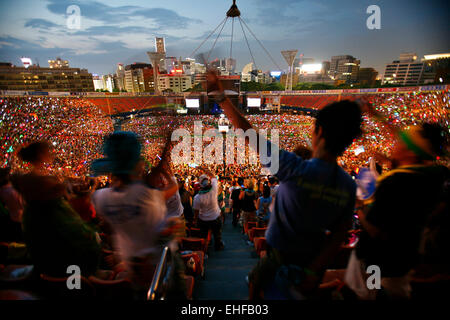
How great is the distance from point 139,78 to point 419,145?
104938mm

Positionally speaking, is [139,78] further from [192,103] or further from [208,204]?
[208,204]

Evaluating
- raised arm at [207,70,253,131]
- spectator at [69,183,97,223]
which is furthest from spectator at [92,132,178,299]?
spectator at [69,183,97,223]

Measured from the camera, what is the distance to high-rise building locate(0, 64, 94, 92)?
52594 mm

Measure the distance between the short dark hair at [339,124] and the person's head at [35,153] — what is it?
8.91ft

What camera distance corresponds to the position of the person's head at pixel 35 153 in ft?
6.49

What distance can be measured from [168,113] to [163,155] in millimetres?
1111

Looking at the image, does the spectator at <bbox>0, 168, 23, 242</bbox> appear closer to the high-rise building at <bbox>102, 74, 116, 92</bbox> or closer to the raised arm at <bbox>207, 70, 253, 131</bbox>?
the raised arm at <bbox>207, 70, 253, 131</bbox>

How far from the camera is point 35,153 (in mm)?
2004

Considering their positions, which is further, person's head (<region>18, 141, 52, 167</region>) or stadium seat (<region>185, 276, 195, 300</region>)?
stadium seat (<region>185, 276, 195, 300</region>)

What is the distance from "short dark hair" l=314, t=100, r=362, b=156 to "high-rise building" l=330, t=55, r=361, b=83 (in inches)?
5348

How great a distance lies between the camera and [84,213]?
3021 millimetres

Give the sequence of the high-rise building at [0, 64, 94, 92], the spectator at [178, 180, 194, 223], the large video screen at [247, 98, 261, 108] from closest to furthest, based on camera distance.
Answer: the spectator at [178, 180, 194, 223]
the large video screen at [247, 98, 261, 108]
the high-rise building at [0, 64, 94, 92]

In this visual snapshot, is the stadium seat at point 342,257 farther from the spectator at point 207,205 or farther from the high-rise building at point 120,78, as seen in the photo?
the high-rise building at point 120,78
